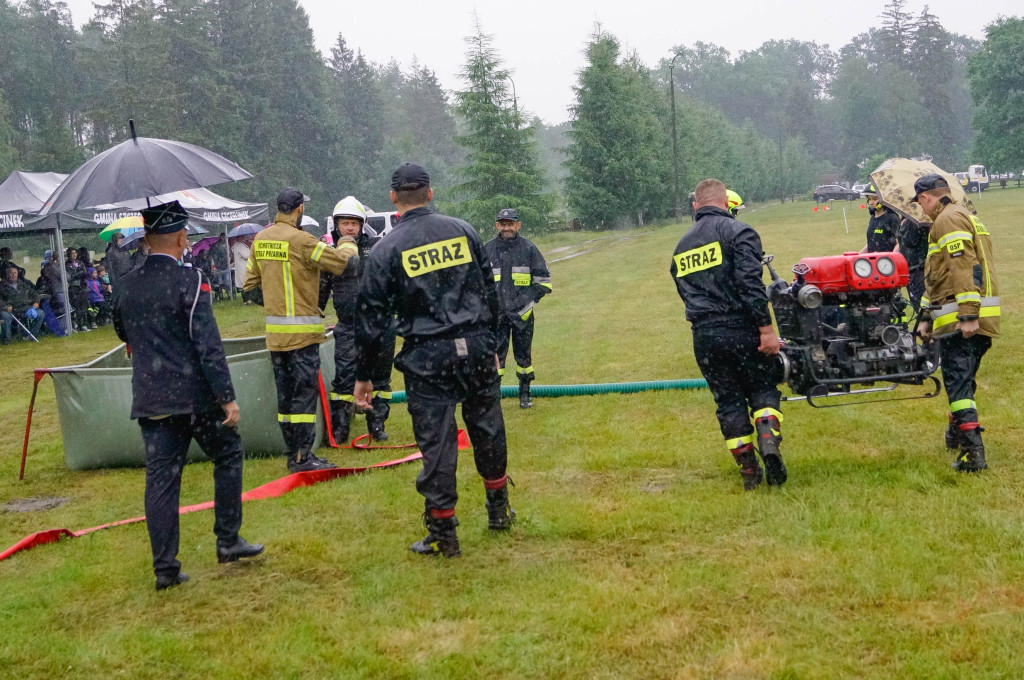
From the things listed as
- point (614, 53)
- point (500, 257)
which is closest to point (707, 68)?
point (614, 53)

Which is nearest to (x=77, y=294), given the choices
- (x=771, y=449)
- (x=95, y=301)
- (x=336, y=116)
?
(x=95, y=301)

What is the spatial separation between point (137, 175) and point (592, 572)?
5.01 meters

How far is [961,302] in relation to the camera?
6141 millimetres

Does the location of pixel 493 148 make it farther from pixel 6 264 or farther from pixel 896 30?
pixel 896 30

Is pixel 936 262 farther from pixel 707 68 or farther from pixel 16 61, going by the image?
pixel 707 68

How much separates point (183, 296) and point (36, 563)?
2024mm

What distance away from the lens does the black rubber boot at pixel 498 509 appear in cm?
559

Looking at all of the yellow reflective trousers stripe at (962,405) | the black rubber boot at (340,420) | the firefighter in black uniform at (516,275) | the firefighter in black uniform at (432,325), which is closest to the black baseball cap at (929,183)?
the yellow reflective trousers stripe at (962,405)

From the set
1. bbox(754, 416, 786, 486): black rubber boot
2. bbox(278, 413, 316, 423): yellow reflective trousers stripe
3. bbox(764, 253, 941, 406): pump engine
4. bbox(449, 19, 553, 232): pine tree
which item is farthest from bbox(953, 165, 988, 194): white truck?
bbox(278, 413, 316, 423): yellow reflective trousers stripe

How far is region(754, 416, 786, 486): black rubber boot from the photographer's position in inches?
238

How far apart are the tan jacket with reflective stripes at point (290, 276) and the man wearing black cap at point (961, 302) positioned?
4.37m

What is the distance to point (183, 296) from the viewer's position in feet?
16.3

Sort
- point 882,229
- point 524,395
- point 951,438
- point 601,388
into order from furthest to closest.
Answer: point 882,229
point 601,388
point 524,395
point 951,438

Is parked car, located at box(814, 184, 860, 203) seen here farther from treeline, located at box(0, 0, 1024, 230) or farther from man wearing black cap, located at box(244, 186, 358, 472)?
Answer: man wearing black cap, located at box(244, 186, 358, 472)
